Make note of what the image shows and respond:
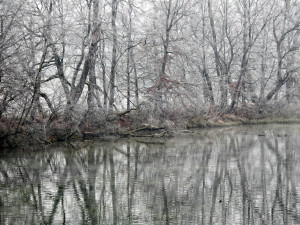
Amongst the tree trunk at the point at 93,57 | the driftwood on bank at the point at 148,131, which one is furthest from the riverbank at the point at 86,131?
the tree trunk at the point at 93,57

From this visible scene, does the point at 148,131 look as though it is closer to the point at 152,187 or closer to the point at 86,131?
the point at 86,131

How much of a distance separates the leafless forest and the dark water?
269 cm

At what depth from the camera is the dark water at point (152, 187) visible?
22.3ft

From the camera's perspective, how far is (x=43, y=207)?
7.45m

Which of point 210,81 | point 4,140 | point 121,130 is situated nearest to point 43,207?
point 4,140

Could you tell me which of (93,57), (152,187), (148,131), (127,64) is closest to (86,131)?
(93,57)

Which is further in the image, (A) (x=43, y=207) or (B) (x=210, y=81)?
(B) (x=210, y=81)

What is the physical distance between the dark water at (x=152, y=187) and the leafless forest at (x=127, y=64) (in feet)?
8.82

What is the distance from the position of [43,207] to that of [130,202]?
1555 mm

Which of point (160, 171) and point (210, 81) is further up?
point (210, 81)

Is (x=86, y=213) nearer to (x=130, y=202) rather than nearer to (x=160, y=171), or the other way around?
(x=130, y=202)

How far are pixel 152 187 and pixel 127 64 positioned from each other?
16056 mm

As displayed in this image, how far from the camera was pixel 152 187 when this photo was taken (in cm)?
899

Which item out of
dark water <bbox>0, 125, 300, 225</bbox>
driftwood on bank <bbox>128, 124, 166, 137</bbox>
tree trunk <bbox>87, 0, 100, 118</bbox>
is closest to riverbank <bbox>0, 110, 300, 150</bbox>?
driftwood on bank <bbox>128, 124, 166, 137</bbox>
